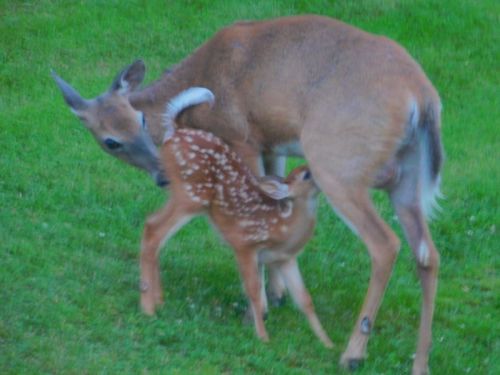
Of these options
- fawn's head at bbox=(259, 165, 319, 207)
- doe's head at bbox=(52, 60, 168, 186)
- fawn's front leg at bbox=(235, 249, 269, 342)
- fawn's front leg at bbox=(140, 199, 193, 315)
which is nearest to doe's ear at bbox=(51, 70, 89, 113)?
doe's head at bbox=(52, 60, 168, 186)

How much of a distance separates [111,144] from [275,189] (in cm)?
133

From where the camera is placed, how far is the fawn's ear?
7.97 metres

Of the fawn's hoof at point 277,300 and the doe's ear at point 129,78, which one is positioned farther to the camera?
the doe's ear at point 129,78

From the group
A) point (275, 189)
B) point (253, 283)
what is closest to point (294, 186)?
point (275, 189)

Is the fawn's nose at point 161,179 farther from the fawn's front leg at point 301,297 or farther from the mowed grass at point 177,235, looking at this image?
the fawn's front leg at point 301,297

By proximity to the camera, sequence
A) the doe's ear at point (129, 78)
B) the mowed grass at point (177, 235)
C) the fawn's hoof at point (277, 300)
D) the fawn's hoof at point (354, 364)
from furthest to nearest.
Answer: the doe's ear at point (129, 78), the fawn's hoof at point (277, 300), the fawn's hoof at point (354, 364), the mowed grass at point (177, 235)

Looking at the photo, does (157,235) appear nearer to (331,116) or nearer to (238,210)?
(238,210)

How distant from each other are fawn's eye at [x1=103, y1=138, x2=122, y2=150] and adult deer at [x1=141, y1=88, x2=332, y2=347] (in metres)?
0.69

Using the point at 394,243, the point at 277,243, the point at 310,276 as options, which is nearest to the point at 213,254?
the point at 310,276

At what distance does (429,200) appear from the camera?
26.4ft

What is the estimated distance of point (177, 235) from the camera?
31.0 ft

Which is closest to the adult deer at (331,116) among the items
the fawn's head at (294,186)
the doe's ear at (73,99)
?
the doe's ear at (73,99)

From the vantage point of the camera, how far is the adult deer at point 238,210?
7.90m

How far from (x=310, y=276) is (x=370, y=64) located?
1760 mm
